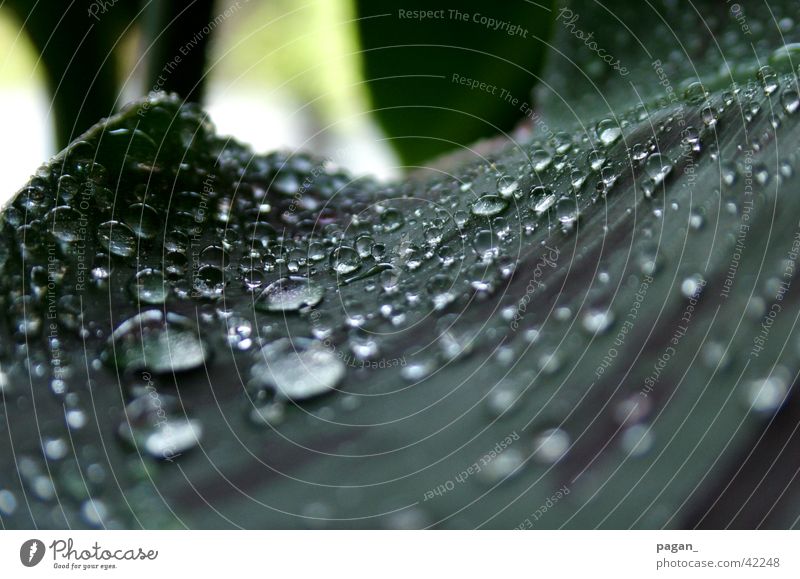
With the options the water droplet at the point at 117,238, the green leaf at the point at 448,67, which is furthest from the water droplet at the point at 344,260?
the green leaf at the point at 448,67

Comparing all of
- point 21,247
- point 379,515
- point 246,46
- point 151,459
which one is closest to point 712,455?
point 379,515

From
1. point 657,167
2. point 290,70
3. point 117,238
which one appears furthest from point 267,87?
point 657,167

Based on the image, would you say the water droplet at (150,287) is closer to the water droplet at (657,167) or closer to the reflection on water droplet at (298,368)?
the reflection on water droplet at (298,368)

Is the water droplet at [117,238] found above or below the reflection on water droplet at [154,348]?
above

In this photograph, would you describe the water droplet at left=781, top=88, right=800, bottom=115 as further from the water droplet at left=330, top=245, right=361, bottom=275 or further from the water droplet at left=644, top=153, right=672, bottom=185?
the water droplet at left=330, top=245, right=361, bottom=275

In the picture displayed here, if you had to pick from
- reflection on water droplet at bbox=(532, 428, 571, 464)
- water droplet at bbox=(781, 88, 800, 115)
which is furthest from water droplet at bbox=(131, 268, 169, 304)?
water droplet at bbox=(781, 88, 800, 115)

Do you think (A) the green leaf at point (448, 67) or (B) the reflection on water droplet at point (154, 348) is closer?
(B) the reflection on water droplet at point (154, 348)
